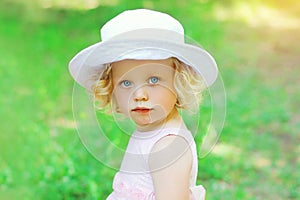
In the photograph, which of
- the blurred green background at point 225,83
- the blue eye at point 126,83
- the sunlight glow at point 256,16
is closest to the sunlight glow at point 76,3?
the blurred green background at point 225,83

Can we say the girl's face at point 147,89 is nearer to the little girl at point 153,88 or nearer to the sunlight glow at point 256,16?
the little girl at point 153,88

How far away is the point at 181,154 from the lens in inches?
86.1

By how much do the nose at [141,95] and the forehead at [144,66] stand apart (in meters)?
0.05

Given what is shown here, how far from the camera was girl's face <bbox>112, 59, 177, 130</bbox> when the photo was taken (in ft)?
7.22

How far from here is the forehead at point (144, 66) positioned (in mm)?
2197

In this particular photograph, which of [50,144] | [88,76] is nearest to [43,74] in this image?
[50,144]

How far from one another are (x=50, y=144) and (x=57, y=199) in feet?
1.89

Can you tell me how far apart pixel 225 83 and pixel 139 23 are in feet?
9.53

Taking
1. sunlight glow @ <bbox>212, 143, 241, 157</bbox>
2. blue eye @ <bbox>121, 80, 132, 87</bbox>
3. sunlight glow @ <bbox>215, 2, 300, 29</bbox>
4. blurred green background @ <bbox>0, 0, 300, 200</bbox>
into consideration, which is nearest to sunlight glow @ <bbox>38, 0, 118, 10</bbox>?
blurred green background @ <bbox>0, 0, 300, 200</bbox>

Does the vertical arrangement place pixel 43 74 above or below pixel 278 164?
above

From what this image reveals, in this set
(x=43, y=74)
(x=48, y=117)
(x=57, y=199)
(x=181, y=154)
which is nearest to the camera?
(x=181, y=154)

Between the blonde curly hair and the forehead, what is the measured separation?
0.08ft

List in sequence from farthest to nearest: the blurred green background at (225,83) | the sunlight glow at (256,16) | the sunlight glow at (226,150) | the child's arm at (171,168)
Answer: the sunlight glow at (256,16)
the sunlight glow at (226,150)
the blurred green background at (225,83)
the child's arm at (171,168)

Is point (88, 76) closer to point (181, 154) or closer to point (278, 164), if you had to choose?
point (181, 154)
